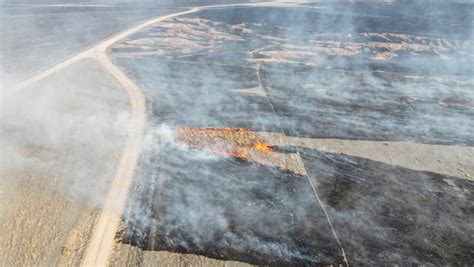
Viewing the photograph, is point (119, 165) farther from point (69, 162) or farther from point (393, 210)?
point (393, 210)

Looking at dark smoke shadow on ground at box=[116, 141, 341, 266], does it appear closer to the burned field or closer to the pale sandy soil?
the burned field

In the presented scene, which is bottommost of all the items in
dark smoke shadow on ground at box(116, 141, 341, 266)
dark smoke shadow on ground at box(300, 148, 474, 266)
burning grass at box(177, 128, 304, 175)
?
dark smoke shadow on ground at box(300, 148, 474, 266)

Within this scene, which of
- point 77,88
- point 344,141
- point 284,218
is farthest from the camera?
point 77,88

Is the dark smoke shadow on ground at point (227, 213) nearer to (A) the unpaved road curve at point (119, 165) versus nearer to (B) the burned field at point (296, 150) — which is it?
(B) the burned field at point (296, 150)

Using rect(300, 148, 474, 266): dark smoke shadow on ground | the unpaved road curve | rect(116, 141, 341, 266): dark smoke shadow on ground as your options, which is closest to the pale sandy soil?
the unpaved road curve

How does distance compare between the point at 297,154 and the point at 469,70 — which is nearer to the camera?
the point at 297,154

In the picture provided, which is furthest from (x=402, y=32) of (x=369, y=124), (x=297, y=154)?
(x=297, y=154)

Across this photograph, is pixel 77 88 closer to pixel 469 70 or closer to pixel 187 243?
pixel 187 243

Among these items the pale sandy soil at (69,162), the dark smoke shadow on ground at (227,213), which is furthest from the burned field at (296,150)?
the pale sandy soil at (69,162)
